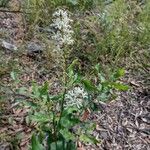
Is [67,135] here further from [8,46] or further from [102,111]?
[8,46]

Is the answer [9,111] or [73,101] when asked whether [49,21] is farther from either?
[73,101]

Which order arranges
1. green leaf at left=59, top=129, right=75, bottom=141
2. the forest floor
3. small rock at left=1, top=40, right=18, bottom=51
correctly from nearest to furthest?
green leaf at left=59, top=129, right=75, bottom=141 < the forest floor < small rock at left=1, top=40, right=18, bottom=51

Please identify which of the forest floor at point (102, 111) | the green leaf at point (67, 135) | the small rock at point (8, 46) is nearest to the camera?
the green leaf at point (67, 135)

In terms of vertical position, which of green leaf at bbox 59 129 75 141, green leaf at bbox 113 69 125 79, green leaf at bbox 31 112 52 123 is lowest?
green leaf at bbox 59 129 75 141

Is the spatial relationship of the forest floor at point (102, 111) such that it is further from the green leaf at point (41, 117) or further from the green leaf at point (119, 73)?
the green leaf at point (119, 73)

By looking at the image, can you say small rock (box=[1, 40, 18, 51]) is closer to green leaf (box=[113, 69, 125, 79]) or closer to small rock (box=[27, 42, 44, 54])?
small rock (box=[27, 42, 44, 54])

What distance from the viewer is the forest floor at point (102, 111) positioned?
3.26 metres

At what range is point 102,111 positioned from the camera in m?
3.58

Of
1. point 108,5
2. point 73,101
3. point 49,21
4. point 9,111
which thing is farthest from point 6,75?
point 108,5

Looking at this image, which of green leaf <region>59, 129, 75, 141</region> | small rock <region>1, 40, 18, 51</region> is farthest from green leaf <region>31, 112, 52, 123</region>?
small rock <region>1, 40, 18, 51</region>

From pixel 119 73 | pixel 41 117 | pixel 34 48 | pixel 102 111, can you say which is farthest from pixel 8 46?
pixel 119 73

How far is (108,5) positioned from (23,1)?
106cm

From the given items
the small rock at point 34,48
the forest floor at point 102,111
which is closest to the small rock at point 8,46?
the forest floor at point 102,111

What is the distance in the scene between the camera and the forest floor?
326cm
